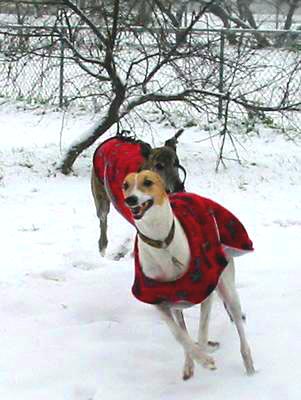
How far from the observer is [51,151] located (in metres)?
8.75

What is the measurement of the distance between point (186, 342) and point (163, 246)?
46cm

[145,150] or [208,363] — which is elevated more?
[145,150]

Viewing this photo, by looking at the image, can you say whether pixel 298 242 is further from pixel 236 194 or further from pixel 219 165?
pixel 219 165

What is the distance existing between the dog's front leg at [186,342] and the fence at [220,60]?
4.26 m

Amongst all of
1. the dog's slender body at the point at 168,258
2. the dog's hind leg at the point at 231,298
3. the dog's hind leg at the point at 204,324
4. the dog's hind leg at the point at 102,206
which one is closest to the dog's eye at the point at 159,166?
the dog's slender body at the point at 168,258

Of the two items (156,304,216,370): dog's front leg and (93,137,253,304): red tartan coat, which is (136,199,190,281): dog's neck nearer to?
(93,137,253,304): red tartan coat

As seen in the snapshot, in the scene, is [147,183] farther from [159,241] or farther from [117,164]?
[117,164]

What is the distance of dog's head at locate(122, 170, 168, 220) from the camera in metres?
2.93

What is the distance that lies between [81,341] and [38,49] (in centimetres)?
429

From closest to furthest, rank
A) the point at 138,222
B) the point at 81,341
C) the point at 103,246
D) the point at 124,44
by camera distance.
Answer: the point at 138,222
the point at 81,341
the point at 103,246
the point at 124,44

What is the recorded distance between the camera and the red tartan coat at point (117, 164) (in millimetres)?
4434

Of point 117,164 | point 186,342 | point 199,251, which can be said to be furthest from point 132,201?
point 117,164

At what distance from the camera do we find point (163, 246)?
10.4ft

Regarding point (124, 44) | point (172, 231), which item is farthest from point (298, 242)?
point (124, 44)
